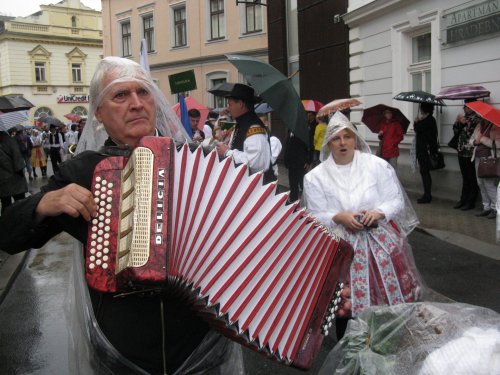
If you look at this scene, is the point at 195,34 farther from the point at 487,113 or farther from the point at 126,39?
the point at 487,113

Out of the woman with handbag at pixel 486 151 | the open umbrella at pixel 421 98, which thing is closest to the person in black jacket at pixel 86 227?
the woman with handbag at pixel 486 151

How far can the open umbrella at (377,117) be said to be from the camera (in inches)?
396

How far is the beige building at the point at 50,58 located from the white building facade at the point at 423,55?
121 feet

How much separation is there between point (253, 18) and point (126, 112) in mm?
21246

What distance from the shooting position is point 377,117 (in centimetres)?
1033

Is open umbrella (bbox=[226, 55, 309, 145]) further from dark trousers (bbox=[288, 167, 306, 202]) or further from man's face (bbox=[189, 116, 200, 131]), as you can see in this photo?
dark trousers (bbox=[288, 167, 306, 202])

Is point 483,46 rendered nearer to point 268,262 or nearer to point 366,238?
point 366,238

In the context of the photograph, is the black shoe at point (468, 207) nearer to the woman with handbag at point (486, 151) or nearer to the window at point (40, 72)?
the woman with handbag at point (486, 151)

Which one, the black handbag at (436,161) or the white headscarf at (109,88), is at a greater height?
the white headscarf at (109,88)

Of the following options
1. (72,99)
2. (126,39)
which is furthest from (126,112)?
(72,99)

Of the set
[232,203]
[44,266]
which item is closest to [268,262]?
[232,203]

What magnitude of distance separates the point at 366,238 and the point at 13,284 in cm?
443

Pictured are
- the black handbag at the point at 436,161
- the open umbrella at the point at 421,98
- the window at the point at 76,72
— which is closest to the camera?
the open umbrella at the point at 421,98

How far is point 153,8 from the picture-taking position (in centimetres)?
2600
